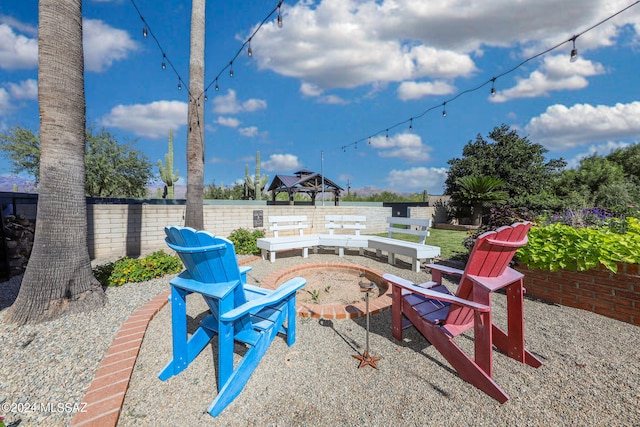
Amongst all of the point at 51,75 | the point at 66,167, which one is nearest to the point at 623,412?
the point at 66,167

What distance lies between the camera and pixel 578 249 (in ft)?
9.74

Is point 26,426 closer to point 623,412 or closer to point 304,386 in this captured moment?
point 304,386

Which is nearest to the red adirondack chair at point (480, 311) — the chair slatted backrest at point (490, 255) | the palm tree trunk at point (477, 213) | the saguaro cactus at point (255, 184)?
the chair slatted backrest at point (490, 255)

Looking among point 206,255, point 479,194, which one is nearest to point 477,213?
point 479,194

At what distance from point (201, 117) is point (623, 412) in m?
6.95

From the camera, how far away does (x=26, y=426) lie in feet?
4.82

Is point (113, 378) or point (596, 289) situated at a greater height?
point (596, 289)

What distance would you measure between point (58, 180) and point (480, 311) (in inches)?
171

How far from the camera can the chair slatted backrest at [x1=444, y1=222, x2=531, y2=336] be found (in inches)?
72.5


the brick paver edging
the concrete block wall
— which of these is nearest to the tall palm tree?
the concrete block wall

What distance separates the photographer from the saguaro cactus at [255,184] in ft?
66.7

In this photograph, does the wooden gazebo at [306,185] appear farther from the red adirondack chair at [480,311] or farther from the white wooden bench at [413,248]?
the red adirondack chair at [480,311]

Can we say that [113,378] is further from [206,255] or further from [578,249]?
[578,249]

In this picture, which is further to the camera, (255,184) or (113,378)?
(255,184)
